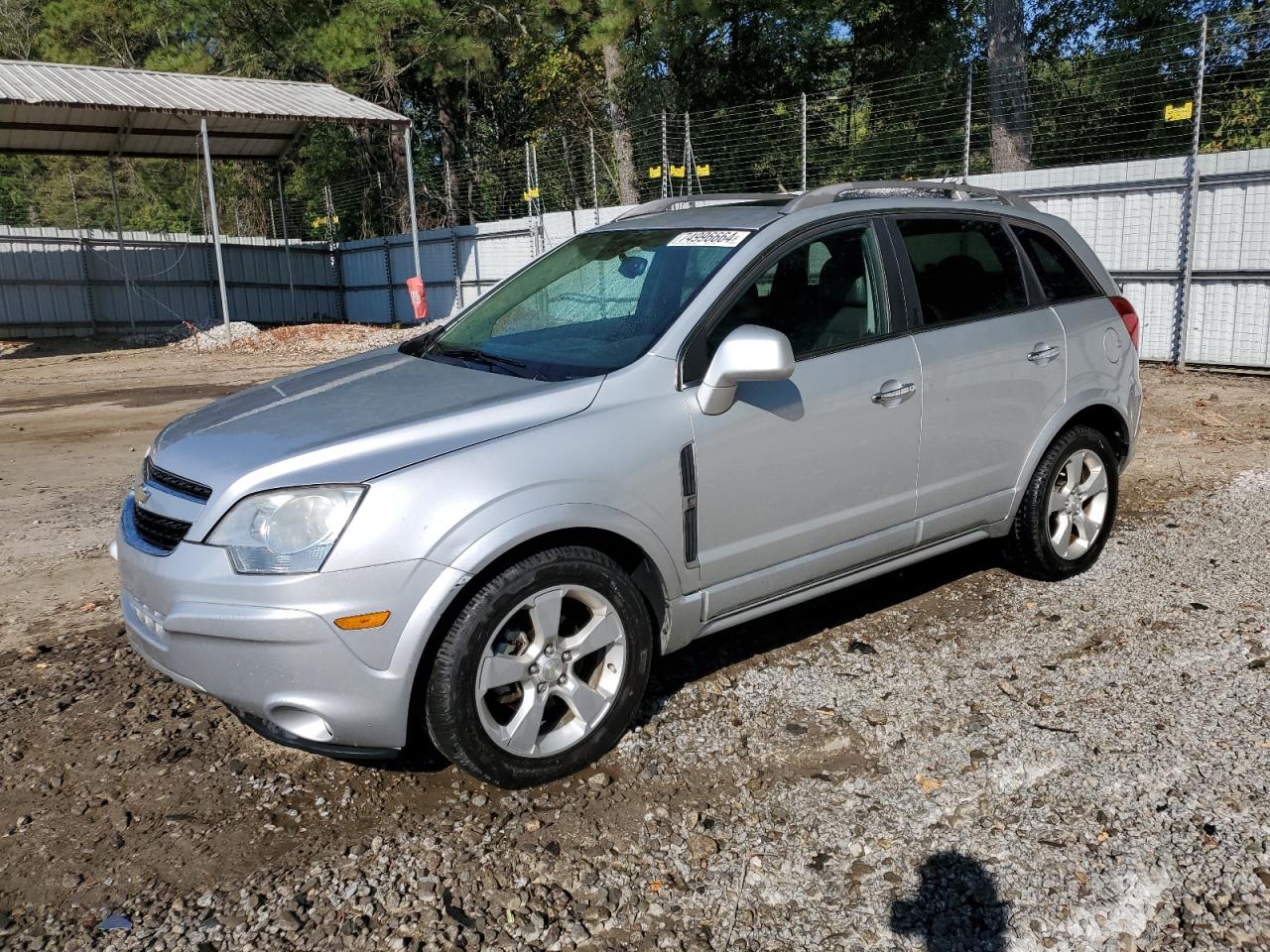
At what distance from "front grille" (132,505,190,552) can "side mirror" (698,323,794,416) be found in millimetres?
1680

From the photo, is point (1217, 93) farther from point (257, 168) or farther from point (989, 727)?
point (257, 168)

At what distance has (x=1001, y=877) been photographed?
2809mm

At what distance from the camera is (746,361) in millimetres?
3338

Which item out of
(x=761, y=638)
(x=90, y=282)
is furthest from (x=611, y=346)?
(x=90, y=282)

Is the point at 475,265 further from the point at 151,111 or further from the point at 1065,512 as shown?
the point at 1065,512

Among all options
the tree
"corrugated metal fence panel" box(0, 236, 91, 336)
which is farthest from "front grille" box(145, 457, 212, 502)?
"corrugated metal fence panel" box(0, 236, 91, 336)

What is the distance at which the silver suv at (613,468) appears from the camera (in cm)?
295

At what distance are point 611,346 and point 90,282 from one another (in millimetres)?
24820

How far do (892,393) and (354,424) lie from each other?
79.1 inches

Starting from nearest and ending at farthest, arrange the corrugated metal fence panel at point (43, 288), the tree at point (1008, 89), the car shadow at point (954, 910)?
the car shadow at point (954, 910)
the tree at point (1008, 89)
the corrugated metal fence panel at point (43, 288)

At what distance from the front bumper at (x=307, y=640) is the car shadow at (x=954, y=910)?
1485 millimetres

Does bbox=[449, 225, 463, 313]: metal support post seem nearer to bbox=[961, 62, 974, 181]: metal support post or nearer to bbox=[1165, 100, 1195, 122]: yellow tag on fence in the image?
bbox=[961, 62, 974, 181]: metal support post

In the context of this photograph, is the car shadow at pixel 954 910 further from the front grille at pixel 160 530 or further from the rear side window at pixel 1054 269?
the rear side window at pixel 1054 269

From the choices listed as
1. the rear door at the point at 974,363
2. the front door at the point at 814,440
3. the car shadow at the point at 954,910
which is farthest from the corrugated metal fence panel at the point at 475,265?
the car shadow at the point at 954,910
